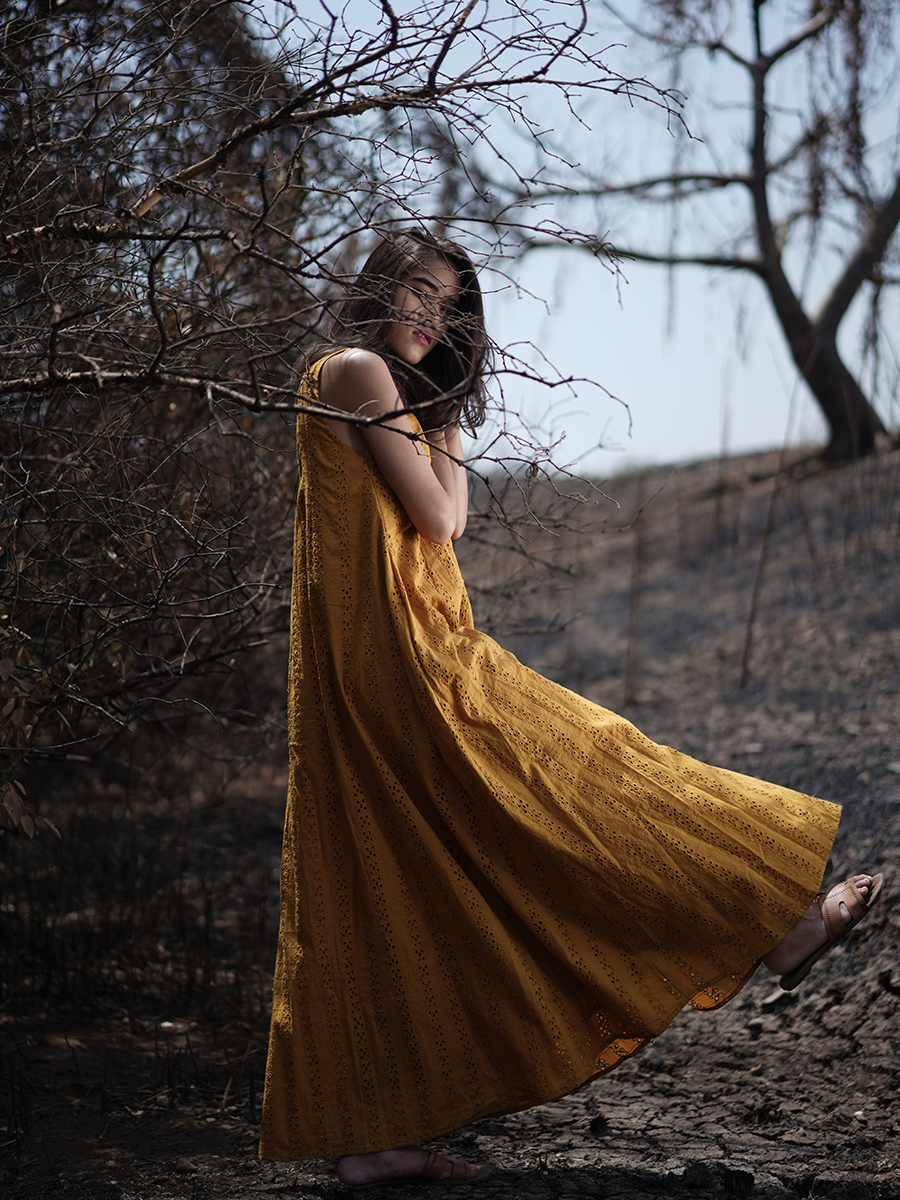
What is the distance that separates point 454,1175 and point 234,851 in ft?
9.17

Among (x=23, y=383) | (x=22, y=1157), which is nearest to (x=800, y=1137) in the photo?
(x=22, y=1157)

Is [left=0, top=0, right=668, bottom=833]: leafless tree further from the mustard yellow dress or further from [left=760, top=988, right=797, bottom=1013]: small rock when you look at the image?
[left=760, top=988, right=797, bottom=1013]: small rock

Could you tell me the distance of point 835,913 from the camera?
6.10 feet

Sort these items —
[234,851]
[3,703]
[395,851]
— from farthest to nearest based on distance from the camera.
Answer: [234,851] → [3,703] → [395,851]

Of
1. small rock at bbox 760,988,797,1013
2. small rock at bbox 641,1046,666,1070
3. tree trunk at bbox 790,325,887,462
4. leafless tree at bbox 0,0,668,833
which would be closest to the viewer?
leafless tree at bbox 0,0,668,833

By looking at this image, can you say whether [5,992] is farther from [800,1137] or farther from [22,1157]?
[800,1137]

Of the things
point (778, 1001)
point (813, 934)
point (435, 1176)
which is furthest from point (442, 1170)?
point (778, 1001)

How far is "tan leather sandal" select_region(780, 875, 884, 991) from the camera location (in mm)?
1851

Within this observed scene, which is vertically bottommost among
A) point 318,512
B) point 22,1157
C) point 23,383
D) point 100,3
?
point 22,1157

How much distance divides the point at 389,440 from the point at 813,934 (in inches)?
46.5

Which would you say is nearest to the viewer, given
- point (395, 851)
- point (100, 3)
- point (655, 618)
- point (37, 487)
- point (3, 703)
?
point (395, 851)

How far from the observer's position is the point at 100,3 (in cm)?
276

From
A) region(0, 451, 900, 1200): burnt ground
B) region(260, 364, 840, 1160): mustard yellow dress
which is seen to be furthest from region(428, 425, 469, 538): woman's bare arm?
region(0, 451, 900, 1200): burnt ground

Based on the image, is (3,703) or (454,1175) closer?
(454,1175)
